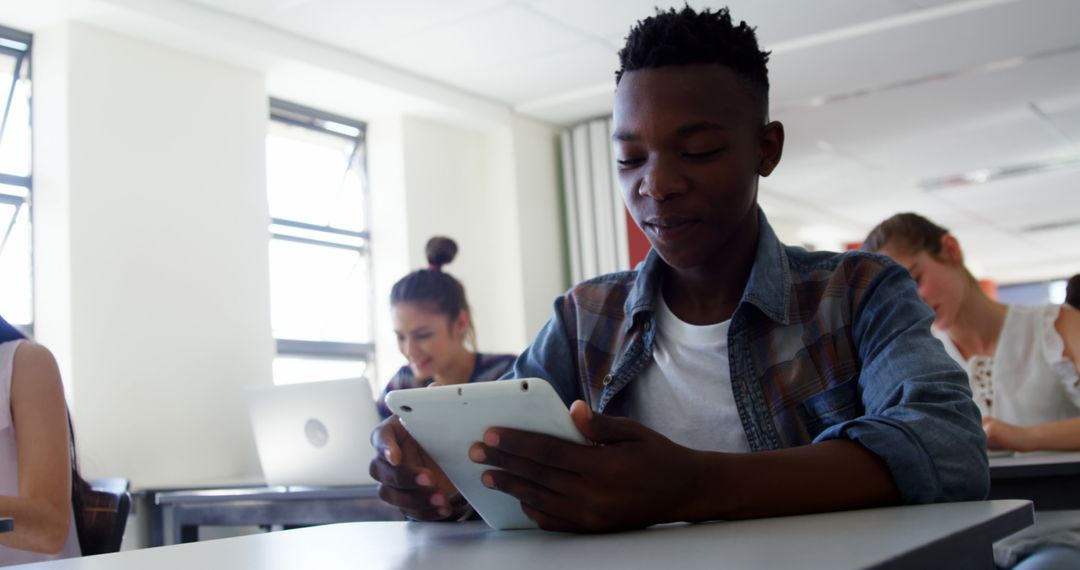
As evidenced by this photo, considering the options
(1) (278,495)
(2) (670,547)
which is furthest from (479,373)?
(2) (670,547)

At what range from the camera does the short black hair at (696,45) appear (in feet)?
4.07

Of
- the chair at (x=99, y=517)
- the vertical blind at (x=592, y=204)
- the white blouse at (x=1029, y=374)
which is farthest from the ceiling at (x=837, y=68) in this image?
the chair at (x=99, y=517)

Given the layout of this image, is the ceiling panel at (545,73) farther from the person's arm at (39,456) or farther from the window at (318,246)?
the person's arm at (39,456)

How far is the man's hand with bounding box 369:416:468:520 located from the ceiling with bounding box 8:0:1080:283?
10.6 feet

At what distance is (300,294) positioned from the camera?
16.7 feet

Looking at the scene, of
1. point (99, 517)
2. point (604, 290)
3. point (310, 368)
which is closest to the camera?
point (604, 290)

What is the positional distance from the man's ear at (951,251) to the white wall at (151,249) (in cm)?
275

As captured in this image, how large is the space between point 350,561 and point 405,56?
4.26 meters

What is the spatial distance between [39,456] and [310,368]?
3247 millimetres

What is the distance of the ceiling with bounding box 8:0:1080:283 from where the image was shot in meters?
4.47

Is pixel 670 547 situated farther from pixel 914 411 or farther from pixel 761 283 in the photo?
pixel 761 283

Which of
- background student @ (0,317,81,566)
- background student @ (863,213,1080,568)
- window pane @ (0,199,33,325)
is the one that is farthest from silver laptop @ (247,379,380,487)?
background student @ (863,213,1080,568)

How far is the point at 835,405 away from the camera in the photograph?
3.95 feet

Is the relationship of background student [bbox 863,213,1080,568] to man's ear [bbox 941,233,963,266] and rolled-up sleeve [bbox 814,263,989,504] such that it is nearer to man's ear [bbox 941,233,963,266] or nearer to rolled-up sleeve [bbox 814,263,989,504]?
man's ear [bbox 941,233,963,266]
